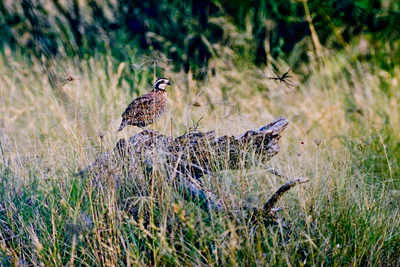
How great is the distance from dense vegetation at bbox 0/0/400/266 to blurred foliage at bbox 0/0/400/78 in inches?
1.2

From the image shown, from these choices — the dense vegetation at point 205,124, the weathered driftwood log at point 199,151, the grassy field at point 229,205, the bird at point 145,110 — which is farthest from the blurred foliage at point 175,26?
the weathered driftwood log at point 199,151

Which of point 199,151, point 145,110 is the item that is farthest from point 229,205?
point 145,110

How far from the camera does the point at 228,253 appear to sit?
2.09m

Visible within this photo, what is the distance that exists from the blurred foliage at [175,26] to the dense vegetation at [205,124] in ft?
0.10

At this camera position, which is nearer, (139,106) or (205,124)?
(139,106)

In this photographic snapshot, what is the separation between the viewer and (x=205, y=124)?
4883 millimetres

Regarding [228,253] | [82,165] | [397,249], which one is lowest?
[397,249]

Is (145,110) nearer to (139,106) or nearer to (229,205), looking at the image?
(139,106)

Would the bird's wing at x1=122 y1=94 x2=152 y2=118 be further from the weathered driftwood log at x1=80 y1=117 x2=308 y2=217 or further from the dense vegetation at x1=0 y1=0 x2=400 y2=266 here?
the weathered driftwood log at x1=80 y1=117 x2=308 y2=217

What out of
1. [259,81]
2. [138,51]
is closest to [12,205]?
[259,81]

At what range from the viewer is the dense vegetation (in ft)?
7.43

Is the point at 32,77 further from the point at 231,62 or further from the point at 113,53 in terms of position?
the point at 231,62

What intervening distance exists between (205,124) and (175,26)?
3.34m

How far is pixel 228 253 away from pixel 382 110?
112 inches
